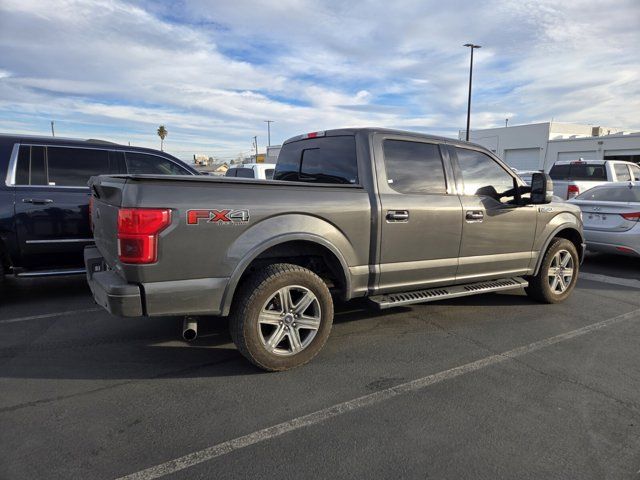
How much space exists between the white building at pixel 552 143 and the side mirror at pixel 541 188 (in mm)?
32511

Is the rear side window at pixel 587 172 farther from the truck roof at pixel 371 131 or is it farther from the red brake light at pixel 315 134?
the red brake light at pixel 315 134

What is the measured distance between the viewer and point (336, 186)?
12.6 ft

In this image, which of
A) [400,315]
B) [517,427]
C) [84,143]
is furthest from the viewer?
[84,143]

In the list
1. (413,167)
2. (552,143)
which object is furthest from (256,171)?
(552,143)

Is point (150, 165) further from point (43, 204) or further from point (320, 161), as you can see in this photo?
point (320, 161)

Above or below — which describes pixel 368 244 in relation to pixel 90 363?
above

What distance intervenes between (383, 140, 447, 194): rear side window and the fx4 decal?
1.50 meters

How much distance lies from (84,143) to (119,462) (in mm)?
4474

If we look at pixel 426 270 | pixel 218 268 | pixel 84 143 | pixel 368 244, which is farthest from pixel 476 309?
pixel 84 143

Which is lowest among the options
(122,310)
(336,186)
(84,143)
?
(122,310)

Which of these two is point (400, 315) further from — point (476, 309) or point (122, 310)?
point (122, 310)

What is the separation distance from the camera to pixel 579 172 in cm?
1269

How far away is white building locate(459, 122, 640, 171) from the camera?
3200cm

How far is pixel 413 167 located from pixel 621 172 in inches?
439
